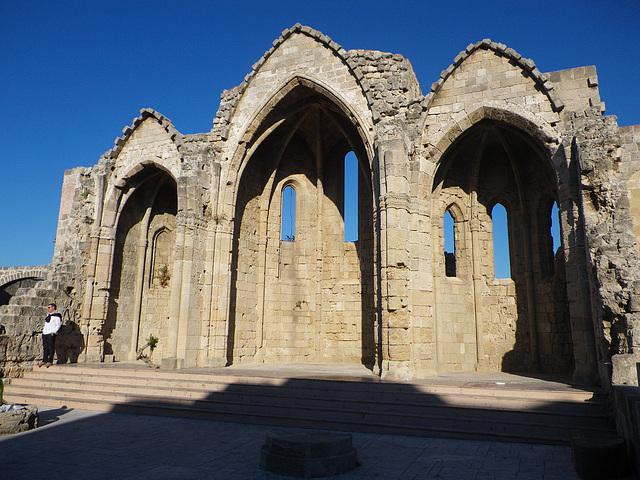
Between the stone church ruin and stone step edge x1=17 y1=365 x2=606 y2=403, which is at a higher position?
the stone church ruin

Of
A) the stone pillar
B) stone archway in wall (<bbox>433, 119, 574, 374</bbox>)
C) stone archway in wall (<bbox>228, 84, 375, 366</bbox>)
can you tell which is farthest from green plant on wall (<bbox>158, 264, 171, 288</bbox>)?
stone archway in wall (<bbox>433, 119, 574, 374</bbox>)

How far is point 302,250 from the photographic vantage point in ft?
50.0

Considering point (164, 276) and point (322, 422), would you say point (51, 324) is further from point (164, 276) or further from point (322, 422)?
point (322, 422)

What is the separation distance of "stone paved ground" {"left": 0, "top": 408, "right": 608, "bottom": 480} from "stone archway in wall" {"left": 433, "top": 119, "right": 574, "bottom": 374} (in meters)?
6.47

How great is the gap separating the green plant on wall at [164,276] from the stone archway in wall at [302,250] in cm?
362

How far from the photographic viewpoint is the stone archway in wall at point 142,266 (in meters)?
14.9

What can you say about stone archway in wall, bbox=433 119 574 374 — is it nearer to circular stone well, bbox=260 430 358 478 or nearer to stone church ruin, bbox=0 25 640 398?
stone church ruin, bbox=0 25 640 398

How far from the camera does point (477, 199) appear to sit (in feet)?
45.0

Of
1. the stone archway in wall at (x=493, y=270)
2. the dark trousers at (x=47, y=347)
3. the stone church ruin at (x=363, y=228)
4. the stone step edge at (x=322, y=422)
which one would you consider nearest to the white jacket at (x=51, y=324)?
the dark trousers at (x=47, y=347)

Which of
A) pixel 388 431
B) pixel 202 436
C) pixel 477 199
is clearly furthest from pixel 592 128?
pixel 202 436

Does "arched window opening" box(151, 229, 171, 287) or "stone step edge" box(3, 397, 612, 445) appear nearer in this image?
"stone step edge" box(3, 397, 612, 445)

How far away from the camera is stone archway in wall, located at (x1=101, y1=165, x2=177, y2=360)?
1493 cm

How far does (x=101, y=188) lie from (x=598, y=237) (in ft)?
43.6

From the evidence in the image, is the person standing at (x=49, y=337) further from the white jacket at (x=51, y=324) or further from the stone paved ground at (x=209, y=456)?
the stone paved ground at (x=209, y=456)
